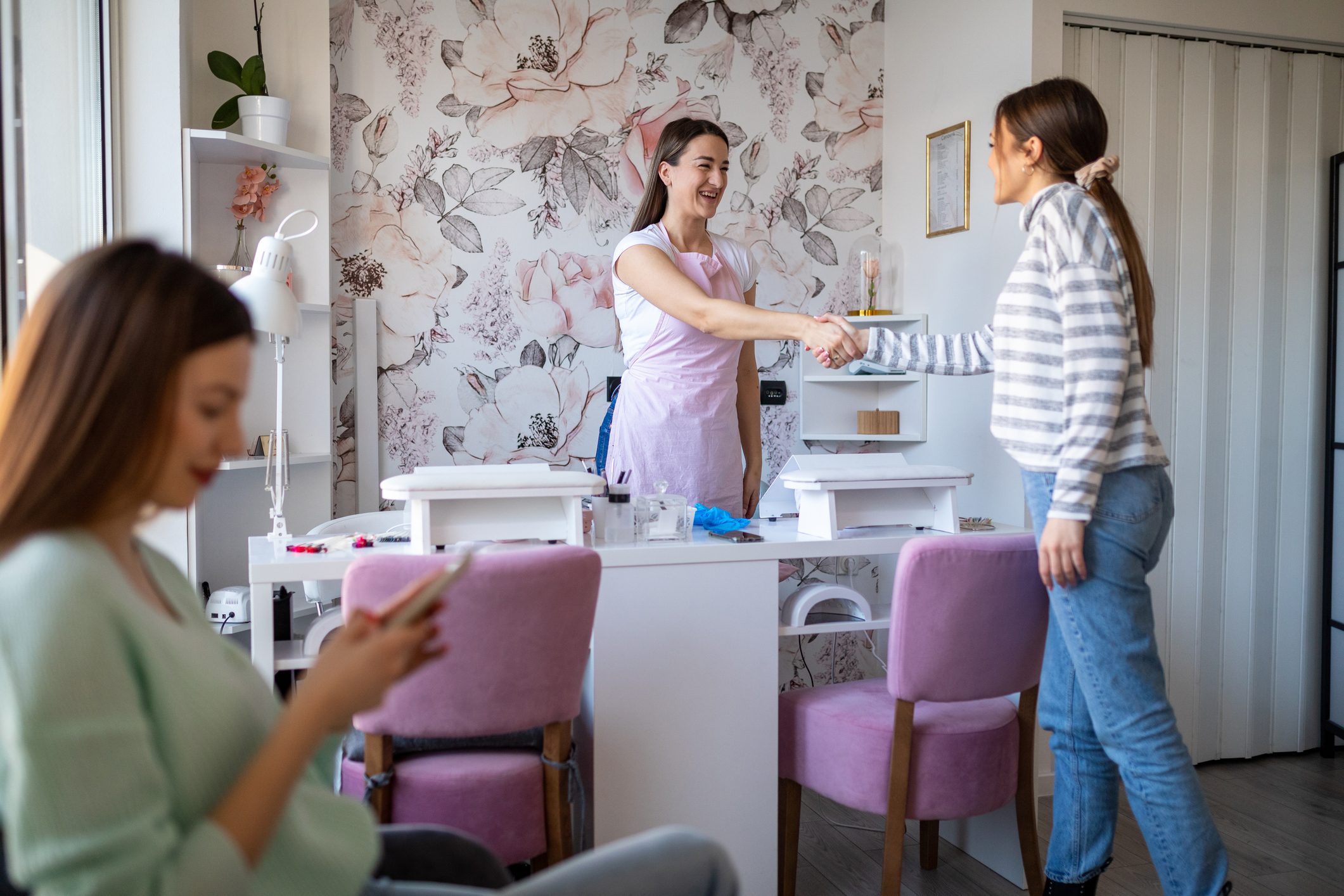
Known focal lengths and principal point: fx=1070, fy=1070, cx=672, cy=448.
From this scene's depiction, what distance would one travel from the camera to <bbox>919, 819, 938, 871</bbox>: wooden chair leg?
8.19 ft

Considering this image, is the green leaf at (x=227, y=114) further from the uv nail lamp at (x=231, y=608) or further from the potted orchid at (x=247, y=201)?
the uv nail lamp at (x=231, y=608)

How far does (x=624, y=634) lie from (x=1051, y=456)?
0.83m

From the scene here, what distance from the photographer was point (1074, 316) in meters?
1.69

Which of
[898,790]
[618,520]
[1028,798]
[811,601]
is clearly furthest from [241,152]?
[1028,798]

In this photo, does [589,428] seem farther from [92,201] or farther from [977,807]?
[977,807]

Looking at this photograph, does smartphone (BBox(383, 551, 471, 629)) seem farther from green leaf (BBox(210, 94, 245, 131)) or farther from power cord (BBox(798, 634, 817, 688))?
power cord (BBox(798, 634, 817, 688))

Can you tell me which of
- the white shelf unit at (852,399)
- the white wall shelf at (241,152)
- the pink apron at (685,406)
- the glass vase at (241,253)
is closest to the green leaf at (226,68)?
the white wall shelf at (241,152)

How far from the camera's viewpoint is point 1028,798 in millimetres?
2209

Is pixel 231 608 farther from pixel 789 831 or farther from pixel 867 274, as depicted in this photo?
pixel 867 274

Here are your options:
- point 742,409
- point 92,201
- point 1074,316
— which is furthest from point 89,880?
point 742,409

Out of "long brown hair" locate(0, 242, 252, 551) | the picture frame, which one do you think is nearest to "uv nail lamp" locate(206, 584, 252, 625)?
"long brown hair" locate(0, 242, 252, 551)

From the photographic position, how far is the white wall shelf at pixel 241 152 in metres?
2.71

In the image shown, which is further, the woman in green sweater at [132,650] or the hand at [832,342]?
the hand at [832,342]

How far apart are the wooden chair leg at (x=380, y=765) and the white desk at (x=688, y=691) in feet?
1.09
